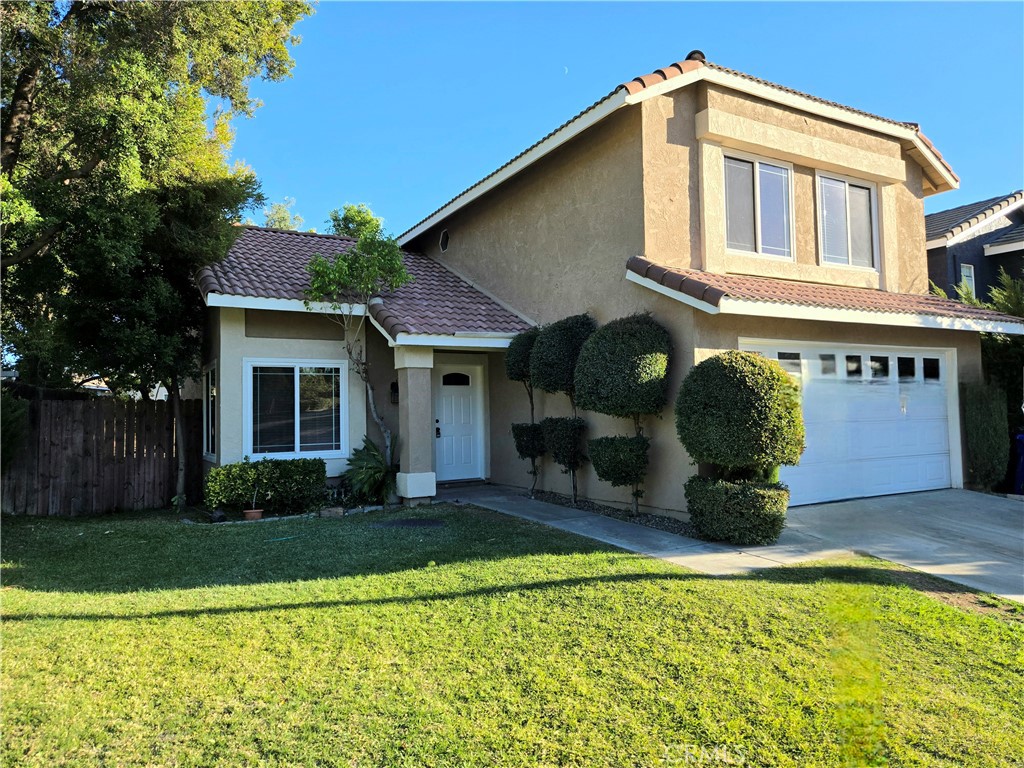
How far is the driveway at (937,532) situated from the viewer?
6594mm

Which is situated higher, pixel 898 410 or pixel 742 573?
pixel 898 410

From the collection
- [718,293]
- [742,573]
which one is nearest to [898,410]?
[718,293]

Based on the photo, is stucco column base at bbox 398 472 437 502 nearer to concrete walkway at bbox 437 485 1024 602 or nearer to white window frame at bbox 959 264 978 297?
concrete walkway at bbox 437 485 1024 602

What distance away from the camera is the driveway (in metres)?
6.59

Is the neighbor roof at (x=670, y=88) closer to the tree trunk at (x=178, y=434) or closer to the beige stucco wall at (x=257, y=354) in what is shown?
the beige stucco wall at (x=257, y=354)

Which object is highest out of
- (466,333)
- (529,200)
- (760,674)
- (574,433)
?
(529,200)

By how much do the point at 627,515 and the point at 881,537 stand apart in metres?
3.30

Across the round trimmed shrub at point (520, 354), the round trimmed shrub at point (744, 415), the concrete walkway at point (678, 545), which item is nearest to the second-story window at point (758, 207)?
the round trimmed shrub at point (744, 415)

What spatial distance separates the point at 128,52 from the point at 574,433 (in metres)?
8.46

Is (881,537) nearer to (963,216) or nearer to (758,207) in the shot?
(758,207)

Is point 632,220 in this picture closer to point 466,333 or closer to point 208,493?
point 466,333

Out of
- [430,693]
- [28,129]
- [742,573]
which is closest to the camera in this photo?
[430,693]

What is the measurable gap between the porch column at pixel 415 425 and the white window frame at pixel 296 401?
1.54 meters

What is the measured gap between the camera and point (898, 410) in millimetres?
10766
